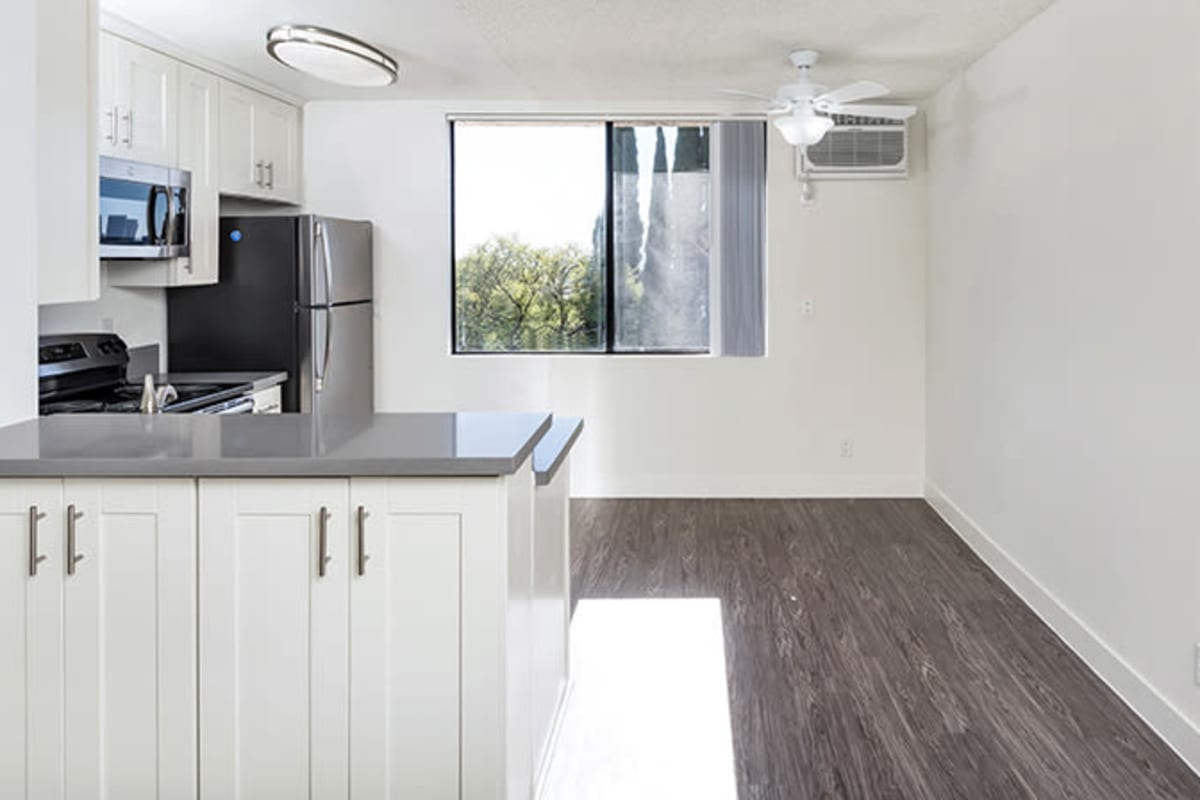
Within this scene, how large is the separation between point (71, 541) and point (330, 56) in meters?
3.26

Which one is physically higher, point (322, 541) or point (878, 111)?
point (878, 111)

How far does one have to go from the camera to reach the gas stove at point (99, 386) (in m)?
4.04

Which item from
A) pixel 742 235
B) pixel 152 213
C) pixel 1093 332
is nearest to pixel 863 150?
pixel 742 235

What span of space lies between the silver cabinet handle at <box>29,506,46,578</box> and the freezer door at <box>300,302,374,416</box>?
3163mm

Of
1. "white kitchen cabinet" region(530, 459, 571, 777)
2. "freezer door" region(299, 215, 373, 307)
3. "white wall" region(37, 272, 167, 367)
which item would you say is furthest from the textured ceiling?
"white kitchen cabinet" region(530, 459, 571, 777)

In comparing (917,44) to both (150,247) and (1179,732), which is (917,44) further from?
(150,247)

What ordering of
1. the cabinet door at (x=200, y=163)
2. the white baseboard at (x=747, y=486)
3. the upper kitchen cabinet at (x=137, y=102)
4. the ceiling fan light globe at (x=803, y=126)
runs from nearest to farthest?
the upper kitchen cabinet at (x=137, y=102) → the cabinet door at (x=200, y=163) → the ceiling fan light globe at (x=803, y=126) → the white baseboard at (x=747, y=486)

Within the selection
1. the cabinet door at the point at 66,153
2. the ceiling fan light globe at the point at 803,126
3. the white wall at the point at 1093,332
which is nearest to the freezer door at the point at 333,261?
the ceiling fan light globe at the point at 803,126

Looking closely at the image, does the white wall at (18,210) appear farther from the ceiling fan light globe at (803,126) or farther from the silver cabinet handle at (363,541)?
the ceiling fan light globe at (803,126)

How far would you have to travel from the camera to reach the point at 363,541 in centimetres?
209

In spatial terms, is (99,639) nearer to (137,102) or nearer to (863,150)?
(137,102)

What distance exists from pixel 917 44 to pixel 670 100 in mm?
1804

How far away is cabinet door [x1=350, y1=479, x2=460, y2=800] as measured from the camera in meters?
2.09

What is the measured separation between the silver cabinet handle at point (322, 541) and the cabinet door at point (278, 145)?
4057 millimetres
